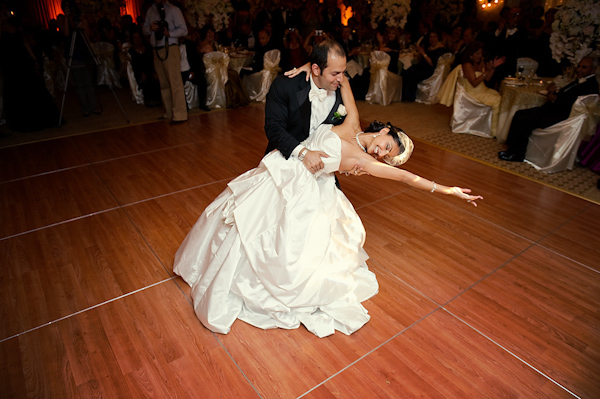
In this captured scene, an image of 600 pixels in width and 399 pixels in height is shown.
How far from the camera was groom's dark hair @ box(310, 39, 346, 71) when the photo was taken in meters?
2.12

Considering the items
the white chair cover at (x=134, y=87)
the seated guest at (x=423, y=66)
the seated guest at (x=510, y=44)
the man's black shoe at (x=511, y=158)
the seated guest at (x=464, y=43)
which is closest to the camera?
the man's black shoe at (x=511, y=158)

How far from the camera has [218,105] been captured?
6.96m

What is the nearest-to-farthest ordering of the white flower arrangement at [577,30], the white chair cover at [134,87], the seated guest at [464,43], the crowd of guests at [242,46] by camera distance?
the white flower arrangement at [577,30] < the crowd of guests at [242,46] < the seated guest at [464,43] < the white chair cover at [134,87]

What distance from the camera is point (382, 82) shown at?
23.6ft

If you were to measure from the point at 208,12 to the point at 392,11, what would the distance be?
3.57 meters

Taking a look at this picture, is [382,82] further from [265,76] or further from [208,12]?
[208,12]

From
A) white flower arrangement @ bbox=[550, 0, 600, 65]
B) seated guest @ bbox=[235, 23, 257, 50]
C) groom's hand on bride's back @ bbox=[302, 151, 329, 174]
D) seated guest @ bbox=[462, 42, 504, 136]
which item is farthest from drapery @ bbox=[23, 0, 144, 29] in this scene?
groom's hand on bride's back @ bbox=[302, 151, 329, 174]

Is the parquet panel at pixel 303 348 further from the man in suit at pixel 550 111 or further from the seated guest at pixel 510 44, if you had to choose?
the seated guest at pixel 510 44

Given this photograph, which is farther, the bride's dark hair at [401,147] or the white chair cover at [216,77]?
the white chair cover at [216,77]

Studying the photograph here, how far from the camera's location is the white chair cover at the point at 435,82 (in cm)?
718

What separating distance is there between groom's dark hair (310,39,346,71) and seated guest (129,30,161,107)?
18.6 ft

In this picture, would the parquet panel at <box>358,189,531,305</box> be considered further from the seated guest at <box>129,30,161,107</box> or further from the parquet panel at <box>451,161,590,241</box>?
the seated guest at <box>129,30,161,107</box>

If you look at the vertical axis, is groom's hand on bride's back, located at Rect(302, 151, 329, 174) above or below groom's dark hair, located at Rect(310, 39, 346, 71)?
below

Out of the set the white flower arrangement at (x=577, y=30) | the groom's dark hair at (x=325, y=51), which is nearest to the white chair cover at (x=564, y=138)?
the white flower arrangement at (x=577, y=30)
